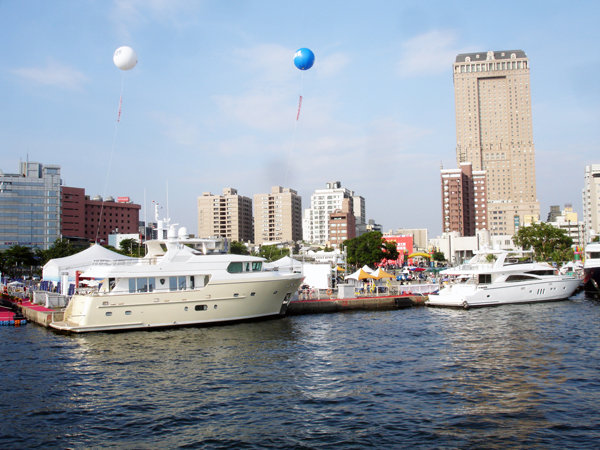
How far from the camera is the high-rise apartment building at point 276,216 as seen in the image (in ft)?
609

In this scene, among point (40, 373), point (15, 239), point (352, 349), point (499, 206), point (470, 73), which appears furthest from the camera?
point (470, 73)

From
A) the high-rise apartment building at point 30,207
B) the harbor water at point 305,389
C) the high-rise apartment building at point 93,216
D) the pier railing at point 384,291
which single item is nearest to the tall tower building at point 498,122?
the high-rise apartment building at point 93,216

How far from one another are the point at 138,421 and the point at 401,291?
3150 centimetres

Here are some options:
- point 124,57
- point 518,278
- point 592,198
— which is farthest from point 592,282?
point 592,198

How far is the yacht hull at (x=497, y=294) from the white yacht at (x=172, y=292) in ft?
50.0

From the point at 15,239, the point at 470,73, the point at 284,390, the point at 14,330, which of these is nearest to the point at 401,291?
the point at 284,390

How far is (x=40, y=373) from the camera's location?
18188 millimetres

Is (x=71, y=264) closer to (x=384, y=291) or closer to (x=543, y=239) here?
(x=384, y=291)

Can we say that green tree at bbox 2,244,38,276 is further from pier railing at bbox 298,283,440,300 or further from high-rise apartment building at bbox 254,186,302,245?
high-rise apartment building at bbox 254,186,302,245

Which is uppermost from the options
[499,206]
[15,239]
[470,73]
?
[470,73]

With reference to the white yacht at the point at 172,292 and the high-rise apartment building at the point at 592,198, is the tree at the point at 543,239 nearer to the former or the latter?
the white yacht at the point at 172,292

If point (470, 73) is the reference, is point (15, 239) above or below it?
below

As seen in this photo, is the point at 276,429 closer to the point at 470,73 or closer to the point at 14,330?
the point at 14,330

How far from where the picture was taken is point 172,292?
28.2 metres
